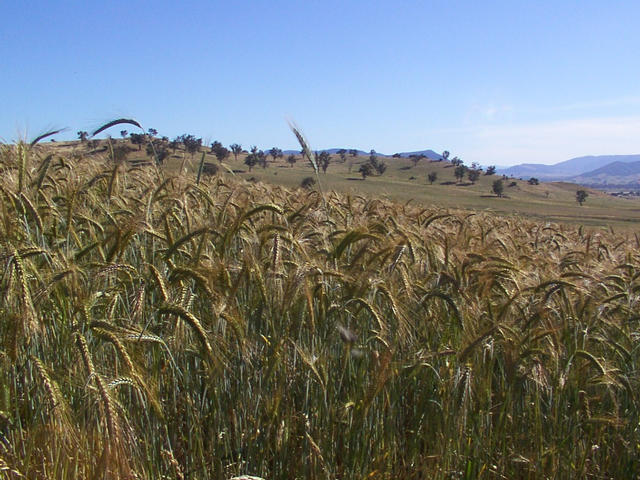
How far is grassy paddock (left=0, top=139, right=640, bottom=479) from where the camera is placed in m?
2.03

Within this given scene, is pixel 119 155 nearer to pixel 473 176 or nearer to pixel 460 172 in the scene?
pixel 460 172

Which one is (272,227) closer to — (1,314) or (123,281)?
(123,281)

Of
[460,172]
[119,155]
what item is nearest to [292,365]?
[119,155]

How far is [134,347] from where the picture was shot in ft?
6.81

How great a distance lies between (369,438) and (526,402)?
980 millimetres

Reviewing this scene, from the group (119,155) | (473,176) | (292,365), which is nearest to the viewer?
(292,365)

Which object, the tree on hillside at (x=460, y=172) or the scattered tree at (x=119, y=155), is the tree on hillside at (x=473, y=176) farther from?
the scattered tree at (x=119, y=155)

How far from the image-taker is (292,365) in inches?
102

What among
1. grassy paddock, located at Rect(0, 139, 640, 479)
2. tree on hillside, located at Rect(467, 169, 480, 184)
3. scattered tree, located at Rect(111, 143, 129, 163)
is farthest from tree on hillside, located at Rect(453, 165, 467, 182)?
grassy paddock, located at Rect(0, 139, 640, 479)

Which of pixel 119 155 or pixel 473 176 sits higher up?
pixel 473 176

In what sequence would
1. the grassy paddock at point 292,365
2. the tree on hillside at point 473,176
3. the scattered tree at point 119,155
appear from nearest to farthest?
the grassy paddock at point 292,365
the scattered tree at point 119,155
the tree on hillside at point 473,176

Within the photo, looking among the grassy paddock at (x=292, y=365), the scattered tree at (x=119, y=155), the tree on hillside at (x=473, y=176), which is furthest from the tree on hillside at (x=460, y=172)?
the grassy paddock at (x=292, y=365)

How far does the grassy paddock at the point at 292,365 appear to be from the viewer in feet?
6.67

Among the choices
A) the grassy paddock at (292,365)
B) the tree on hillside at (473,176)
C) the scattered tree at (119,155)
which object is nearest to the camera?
the grassy paddock at (292,365)
